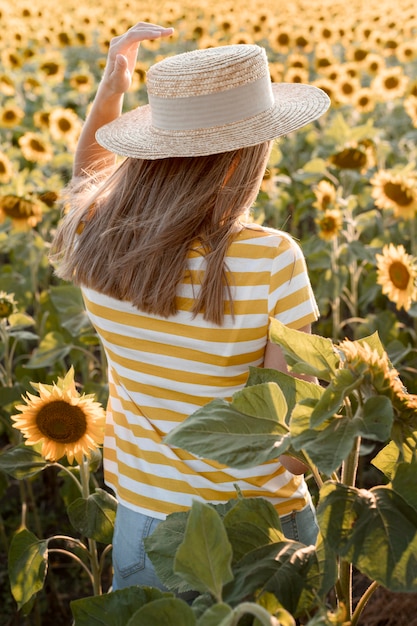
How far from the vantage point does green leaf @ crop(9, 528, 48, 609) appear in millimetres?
1560

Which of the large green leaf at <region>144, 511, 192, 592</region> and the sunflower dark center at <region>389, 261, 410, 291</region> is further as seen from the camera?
the sunflower dark center at <region>389, 261, 410, 291</region>

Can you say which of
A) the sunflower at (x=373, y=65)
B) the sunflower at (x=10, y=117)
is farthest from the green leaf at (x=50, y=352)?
the sunflower at (x=373, y=65)

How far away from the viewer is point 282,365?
1.24 m

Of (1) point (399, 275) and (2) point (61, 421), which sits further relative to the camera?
(1) point (399, 275)

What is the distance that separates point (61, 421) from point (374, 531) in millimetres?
852

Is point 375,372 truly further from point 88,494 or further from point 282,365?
point 88,494

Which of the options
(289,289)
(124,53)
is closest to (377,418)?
(289,289)

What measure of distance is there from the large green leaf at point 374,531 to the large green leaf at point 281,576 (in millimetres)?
58

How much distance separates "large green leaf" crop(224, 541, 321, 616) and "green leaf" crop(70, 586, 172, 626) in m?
0.09

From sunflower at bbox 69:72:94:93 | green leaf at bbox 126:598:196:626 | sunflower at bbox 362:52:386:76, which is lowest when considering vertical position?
sunflower at bbox 362:52:386:76

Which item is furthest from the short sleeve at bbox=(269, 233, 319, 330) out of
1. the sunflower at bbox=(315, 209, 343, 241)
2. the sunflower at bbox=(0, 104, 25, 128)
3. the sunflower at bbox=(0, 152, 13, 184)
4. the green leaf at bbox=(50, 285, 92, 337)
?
the sunflower at bbox=(0, 104, 25, 128)

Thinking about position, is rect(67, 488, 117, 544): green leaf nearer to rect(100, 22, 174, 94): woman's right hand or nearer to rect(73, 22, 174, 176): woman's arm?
rect(73, 22, 174, 176): woman's arm

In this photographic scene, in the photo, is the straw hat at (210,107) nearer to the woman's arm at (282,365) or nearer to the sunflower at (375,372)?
the woman's arm at (282,365)

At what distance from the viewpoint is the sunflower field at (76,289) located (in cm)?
162
